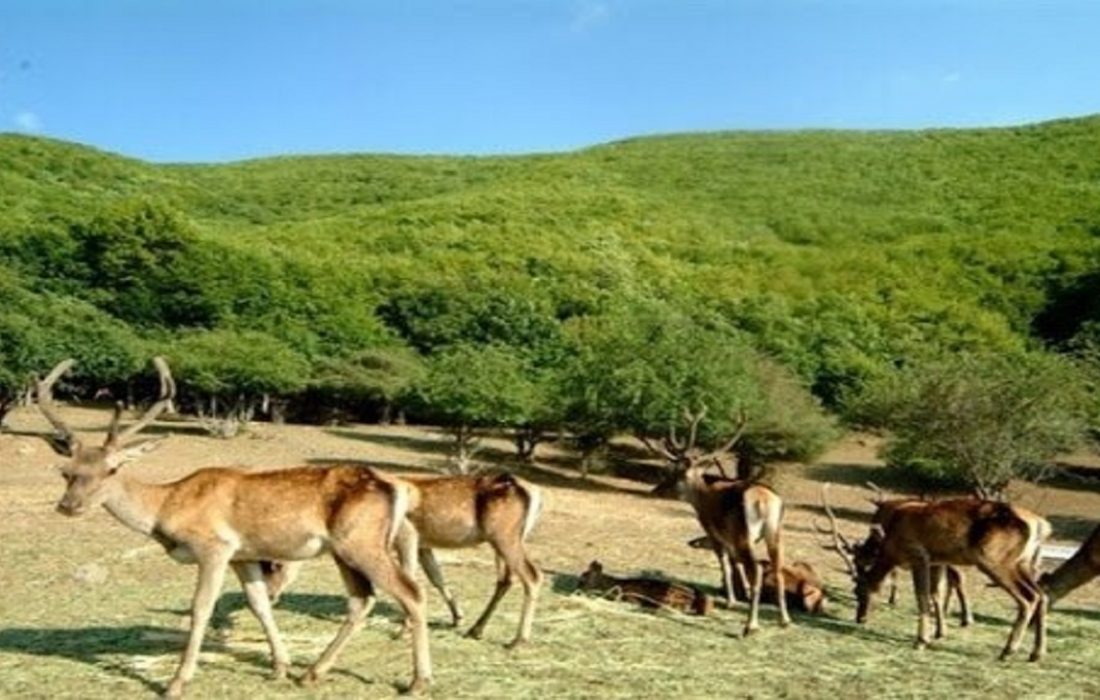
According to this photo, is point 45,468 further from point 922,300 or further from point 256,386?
point 922,300

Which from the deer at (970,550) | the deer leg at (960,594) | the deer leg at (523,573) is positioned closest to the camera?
the deer leg at (523,573)

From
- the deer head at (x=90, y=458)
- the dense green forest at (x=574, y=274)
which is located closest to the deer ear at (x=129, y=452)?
the deer head at (x=90, y=458)

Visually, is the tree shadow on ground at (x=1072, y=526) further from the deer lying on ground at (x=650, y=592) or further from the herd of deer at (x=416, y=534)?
the deer lying on ground at (x=650, y=592)

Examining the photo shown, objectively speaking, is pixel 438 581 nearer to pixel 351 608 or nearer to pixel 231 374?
pixel 351 608

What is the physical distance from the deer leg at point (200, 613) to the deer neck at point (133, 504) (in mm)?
496

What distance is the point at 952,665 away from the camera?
10789 millimetres

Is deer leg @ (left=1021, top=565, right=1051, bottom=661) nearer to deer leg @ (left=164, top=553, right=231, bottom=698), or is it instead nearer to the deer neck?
deer leg @ (left=164, top=553, right=231, bottom=698)

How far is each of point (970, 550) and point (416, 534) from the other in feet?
16.9

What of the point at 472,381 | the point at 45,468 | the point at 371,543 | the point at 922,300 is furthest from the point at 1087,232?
the point at 371,543

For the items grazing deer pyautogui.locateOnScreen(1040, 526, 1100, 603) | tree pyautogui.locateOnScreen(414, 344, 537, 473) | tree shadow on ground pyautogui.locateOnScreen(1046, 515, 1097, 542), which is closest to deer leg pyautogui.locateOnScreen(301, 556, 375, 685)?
grazing deer pyautogui.locateOnScreen(1040, 526, 1100, 603)

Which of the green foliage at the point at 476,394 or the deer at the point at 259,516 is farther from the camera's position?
the green foliage at the point at 476,394

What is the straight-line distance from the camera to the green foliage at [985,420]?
3002 centimetres

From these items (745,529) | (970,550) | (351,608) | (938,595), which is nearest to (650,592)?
(745,529)

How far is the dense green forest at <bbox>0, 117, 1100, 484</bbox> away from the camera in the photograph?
3544 centimetres
